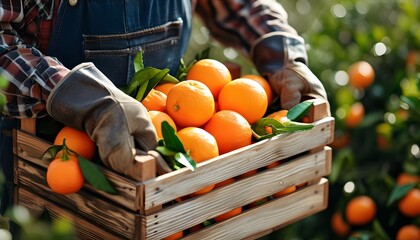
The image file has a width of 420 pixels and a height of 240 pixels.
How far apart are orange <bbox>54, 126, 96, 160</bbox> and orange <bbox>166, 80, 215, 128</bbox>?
0.23m

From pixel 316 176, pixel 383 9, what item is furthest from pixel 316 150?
pixel 383 9

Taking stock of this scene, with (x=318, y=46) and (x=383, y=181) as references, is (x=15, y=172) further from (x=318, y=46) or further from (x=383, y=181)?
(x=318, y=46)

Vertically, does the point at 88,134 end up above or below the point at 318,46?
above

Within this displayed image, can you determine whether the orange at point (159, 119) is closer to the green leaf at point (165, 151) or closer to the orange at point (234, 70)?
the green leaf at point (165, 151)

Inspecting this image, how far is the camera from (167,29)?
232 cm

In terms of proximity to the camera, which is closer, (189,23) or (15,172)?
(15,172)

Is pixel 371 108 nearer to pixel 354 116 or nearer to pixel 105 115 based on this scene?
pixel 354 116

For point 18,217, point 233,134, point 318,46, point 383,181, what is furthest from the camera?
point 318,46

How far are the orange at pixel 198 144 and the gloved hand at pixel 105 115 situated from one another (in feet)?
0.31

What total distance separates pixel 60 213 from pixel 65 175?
0.21 m

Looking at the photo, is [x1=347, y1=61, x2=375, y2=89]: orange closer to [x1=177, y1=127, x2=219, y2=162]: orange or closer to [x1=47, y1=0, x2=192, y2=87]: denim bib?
[x1=47, y1=0, x2=192, y2=87]: denim bib

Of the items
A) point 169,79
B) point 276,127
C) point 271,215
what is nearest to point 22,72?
point 169,79

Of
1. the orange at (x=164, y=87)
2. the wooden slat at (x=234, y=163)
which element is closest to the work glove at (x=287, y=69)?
the wooden slat at (x=234, y=163)

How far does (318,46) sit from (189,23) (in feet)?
4.27
